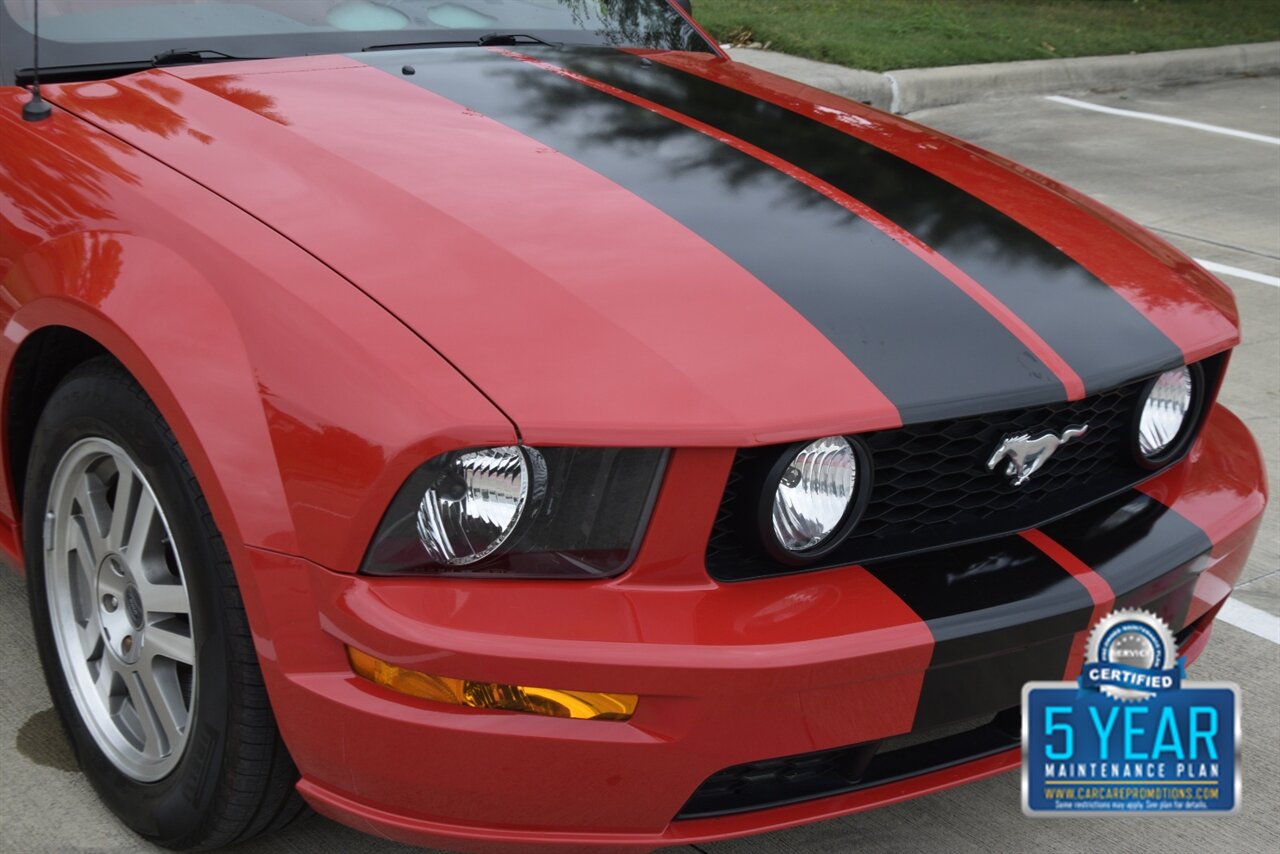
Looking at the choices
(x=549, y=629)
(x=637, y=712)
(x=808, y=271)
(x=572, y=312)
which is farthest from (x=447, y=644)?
(x=808, y=271)

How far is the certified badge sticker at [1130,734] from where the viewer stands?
198cm

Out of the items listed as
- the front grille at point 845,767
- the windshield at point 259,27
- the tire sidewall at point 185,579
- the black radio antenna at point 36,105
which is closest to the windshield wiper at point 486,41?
the windshield at point 259,27

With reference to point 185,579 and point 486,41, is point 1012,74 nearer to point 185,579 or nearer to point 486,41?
point 486,41

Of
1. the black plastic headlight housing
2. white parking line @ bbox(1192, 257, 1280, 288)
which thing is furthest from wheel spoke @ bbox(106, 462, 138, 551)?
white parking line @ bbox(1192, 257, 1280, 288)

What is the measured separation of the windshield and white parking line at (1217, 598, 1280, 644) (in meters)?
1.70

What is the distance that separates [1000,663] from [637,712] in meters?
0.48

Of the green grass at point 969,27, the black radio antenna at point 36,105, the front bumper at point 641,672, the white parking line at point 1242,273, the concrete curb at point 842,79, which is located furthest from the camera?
the green grass at point 969,27

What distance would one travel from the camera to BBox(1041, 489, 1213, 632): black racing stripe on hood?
1993 millimetres

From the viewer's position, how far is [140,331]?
194 cm

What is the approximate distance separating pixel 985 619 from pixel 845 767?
269 mm

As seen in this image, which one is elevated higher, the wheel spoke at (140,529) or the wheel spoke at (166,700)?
the wheel spoke at (140,529)

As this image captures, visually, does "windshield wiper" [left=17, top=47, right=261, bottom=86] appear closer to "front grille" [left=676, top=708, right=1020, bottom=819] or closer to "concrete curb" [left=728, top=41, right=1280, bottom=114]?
"front grille" [left=676, top=708, right=1020, bottom=819]

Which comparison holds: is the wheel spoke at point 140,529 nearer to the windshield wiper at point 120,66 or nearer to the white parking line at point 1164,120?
the windshield wiper at point 120,66

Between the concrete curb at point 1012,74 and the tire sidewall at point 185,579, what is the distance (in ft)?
21.2
